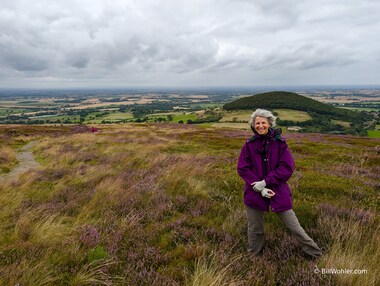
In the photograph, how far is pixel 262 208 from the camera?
15.8 feet

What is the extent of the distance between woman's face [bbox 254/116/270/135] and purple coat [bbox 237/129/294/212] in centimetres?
11

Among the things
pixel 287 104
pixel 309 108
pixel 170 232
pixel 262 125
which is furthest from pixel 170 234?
pixel 287 104

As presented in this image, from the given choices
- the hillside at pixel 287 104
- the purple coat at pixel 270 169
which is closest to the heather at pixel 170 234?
the purple coat at pixel 270 169

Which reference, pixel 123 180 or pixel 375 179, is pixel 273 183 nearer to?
pixel 123 180

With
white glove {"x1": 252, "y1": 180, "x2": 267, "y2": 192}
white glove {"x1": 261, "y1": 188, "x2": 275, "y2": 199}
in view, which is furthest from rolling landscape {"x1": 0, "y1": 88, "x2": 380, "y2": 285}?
white glove {"x1": 252, "y1": 180, "x2": 267, "y2": 192}

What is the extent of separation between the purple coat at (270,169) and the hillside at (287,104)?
16044 centimetres

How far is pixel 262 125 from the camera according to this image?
490 cm

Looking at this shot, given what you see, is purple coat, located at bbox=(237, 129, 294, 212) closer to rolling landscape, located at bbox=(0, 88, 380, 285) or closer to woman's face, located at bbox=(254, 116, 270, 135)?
woman's face, located at bbox=(254, 116, 270, 135)

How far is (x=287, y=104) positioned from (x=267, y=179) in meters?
182

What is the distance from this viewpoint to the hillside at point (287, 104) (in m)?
160

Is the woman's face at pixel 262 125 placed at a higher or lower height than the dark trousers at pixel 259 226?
higher

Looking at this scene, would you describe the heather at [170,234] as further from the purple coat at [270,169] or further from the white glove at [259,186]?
the white glove at [259,186]

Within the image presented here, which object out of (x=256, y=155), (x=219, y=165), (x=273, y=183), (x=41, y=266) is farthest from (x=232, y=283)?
(x=219, y=165)

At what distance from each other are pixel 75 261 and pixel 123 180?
594cm
